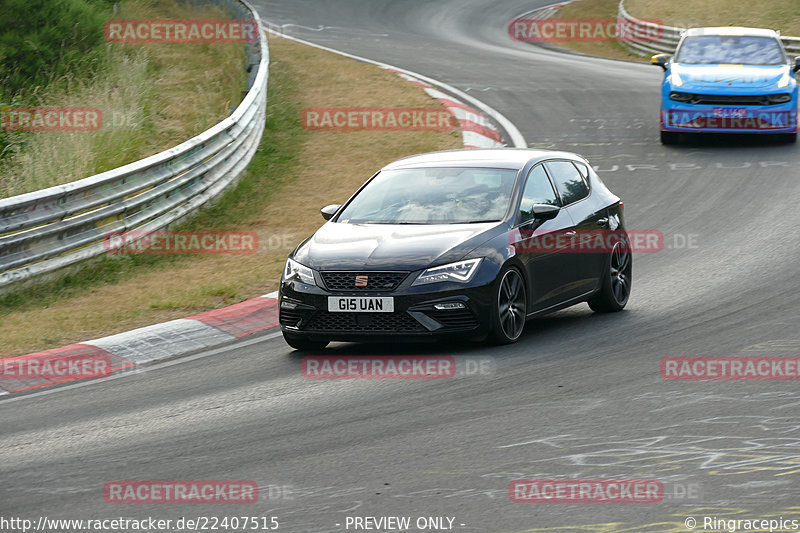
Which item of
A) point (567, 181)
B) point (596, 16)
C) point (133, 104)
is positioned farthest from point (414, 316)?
point (596, 16)

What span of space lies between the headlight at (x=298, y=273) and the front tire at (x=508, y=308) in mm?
1374

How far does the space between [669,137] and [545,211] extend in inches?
430

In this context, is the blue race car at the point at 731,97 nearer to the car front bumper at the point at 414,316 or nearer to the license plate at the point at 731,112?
the license plate at the point at 731,112

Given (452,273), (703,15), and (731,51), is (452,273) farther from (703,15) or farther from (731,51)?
(703,15)

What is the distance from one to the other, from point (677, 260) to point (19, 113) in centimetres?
1082

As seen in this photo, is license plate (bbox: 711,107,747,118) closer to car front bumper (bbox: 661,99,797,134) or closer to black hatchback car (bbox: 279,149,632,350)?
car front bumper (bbox: 661,99,797,134)

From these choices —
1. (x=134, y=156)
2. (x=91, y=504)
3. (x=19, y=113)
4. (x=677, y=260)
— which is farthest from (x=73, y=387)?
(x=19, y=113)

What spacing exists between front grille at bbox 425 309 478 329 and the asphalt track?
0.24 m

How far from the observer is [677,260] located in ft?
42.7

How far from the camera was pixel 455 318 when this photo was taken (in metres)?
8.98

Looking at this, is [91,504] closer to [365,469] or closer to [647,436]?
[365,469]

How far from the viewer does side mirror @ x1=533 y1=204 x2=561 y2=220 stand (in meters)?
9.77

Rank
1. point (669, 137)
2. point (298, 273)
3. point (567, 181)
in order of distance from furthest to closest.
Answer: point (669, 137), point (567, 181), point (298, 273)

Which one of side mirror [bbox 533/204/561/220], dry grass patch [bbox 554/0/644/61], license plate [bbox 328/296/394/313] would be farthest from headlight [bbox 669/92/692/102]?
dry grass patch [bbox 554/0/644/61]
